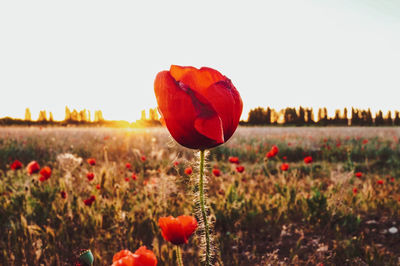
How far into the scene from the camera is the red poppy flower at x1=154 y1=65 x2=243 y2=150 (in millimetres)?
759

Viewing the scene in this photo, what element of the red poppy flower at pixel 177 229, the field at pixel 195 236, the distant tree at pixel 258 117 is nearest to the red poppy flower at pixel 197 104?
the red poppy flower at pixel 177 229

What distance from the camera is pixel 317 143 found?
36.9 feet

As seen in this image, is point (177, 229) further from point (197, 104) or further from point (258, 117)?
point (258, 117)

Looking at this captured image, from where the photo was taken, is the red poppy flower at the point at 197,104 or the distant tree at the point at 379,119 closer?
the red poppy flower at the point at 197,104

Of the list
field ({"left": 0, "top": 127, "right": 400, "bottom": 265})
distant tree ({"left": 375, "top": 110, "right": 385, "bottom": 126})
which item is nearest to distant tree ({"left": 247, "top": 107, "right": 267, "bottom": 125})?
distant tree ({"left": 375, "top": 110, "right": 385, "bottom": 126})

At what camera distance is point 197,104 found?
2.56 ft

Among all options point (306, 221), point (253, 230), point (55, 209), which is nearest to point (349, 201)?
point (306, 221)

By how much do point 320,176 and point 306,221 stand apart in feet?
11.4

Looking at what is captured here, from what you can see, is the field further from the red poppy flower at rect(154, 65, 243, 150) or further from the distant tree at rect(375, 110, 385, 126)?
the distant tree at rect(375, 110, 385, 126)

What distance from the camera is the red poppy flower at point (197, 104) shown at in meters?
0.76

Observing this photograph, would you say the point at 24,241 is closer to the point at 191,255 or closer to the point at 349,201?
the point at 191,255

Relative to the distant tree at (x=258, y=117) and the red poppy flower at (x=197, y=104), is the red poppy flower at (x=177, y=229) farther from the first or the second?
the distant tree at (x=258, y=117)

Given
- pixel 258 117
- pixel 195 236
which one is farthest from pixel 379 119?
pixel 195 236

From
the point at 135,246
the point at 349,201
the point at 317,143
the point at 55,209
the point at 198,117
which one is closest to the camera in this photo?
the point at 198,117
